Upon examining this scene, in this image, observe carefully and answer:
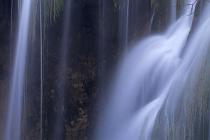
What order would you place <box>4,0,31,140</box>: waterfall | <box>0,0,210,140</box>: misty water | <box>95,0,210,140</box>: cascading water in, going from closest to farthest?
<box>95,0,210,140</box>: cascading water, <box>0,0,210,140</box>: misty water, <box>4,0,31,140</box>: waterfall

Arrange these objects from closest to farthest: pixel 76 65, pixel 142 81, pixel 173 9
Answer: pixel 142 81
pixel 173 9
pixel 76 65

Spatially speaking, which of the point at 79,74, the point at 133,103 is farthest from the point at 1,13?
the point at 133,103

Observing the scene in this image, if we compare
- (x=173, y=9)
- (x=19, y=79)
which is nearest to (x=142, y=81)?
(x=173, y=9)

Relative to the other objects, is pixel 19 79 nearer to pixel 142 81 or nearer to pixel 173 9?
pixel 142 81

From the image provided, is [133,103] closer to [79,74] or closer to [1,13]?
[79,74]

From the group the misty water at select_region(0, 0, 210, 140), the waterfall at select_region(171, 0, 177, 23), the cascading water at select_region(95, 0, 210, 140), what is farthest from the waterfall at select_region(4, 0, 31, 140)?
the waterfall at select_region(171, 0, 177, 23)

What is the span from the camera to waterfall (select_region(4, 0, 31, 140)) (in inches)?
321

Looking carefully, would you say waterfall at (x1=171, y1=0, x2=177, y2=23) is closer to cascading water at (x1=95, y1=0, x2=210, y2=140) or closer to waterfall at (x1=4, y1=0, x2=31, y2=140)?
cascading water at (x1=95, y1=0, x2=210, y2=140)

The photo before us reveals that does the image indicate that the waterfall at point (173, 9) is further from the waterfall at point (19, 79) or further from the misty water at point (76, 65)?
the waterfall at point (19, 79)

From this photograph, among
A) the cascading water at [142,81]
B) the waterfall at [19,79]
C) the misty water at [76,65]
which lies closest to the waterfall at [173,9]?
the misty water at [76,65]

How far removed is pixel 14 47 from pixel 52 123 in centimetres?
116

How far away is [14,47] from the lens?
833 cm

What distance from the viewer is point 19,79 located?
8.20 m

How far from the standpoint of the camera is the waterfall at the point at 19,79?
816 centimetres
